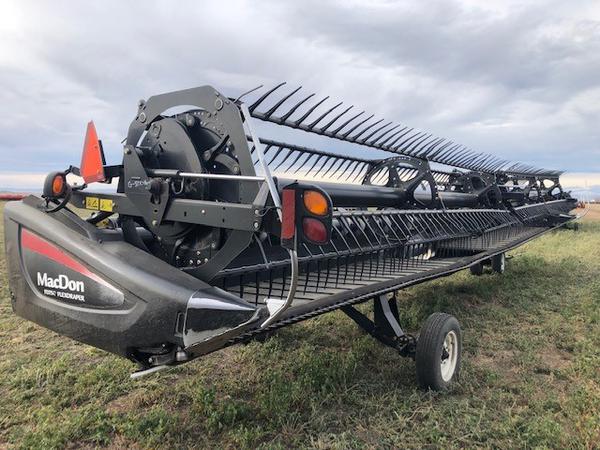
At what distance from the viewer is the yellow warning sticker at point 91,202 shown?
2846 millimetres

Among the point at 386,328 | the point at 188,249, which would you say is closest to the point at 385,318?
the point at 386,328

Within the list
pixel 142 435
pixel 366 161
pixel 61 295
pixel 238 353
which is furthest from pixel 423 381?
pixel 366 161

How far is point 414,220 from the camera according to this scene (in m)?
4.40

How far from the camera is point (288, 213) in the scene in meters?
2.02

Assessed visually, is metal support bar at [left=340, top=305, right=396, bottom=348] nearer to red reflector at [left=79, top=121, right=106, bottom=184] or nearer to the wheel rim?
the wheel rim

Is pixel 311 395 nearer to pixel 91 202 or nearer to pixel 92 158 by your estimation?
pixel 91 202

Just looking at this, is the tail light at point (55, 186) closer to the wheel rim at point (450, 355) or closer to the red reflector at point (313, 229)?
the red reflector at point (313, 229)

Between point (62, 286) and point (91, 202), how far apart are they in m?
0.60

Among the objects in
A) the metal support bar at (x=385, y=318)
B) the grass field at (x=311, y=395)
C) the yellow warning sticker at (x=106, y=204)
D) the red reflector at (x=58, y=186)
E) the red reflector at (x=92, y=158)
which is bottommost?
the grass field at (x=311, y=395)

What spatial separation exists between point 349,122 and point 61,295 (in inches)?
126

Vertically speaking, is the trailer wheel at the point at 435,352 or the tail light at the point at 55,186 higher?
the tail light at the point at 55,186

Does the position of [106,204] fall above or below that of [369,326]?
above

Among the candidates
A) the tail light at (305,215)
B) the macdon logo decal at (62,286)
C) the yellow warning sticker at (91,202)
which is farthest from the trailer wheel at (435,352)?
the yellow warning sticker at (91,202)

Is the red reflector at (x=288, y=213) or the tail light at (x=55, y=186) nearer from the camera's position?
the red reflector at (x=288, y=213)
